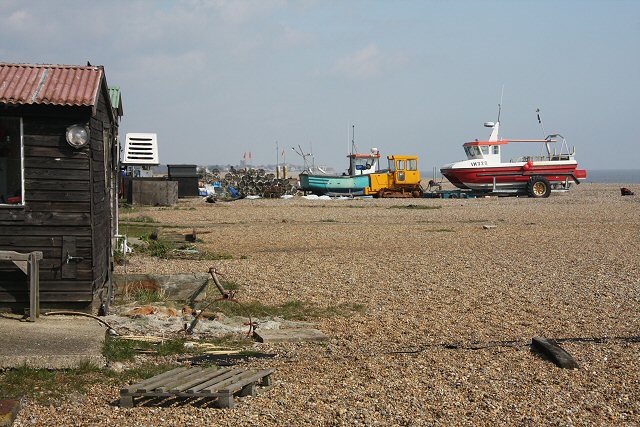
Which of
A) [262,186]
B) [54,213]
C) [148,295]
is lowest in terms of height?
[148,295]

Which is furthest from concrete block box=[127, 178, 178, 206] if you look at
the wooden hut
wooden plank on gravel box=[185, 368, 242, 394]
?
wooden plank on gravel box=[185, 368, 242, 394]

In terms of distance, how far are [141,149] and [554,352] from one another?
19577mm

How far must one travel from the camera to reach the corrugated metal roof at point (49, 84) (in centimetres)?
930

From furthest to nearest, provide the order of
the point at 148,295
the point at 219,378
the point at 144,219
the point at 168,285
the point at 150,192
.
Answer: the point at 150,192 < the point at 144,219 < the point at 168,285 < the point at 148,295 < the point at 219,378

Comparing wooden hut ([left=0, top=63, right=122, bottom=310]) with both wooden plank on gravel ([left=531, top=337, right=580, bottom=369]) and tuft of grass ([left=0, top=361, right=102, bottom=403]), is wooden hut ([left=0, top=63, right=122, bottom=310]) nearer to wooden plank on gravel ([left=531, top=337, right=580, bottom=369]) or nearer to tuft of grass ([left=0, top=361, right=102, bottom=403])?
tuft of grass ([left=0, top=361, right=102, bottom=403])

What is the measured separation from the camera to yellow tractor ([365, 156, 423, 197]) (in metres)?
43.8

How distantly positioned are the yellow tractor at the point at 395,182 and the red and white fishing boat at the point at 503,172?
6.44ft

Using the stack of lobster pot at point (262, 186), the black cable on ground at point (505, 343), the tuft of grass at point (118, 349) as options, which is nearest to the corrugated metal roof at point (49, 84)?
the tuft of grass at point (118, 349)

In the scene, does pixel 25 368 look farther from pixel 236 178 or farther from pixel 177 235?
pixel 236 178

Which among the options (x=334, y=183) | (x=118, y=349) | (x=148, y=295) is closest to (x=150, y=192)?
(x=334, y=183)

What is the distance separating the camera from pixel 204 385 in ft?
22.1

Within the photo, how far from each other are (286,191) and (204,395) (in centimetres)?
3806

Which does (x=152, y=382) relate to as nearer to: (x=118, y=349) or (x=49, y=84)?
(x=118, y=349)

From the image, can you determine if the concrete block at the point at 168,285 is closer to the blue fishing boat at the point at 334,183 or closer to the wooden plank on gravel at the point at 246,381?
the wooden plank on gravel at the point at 246,381
